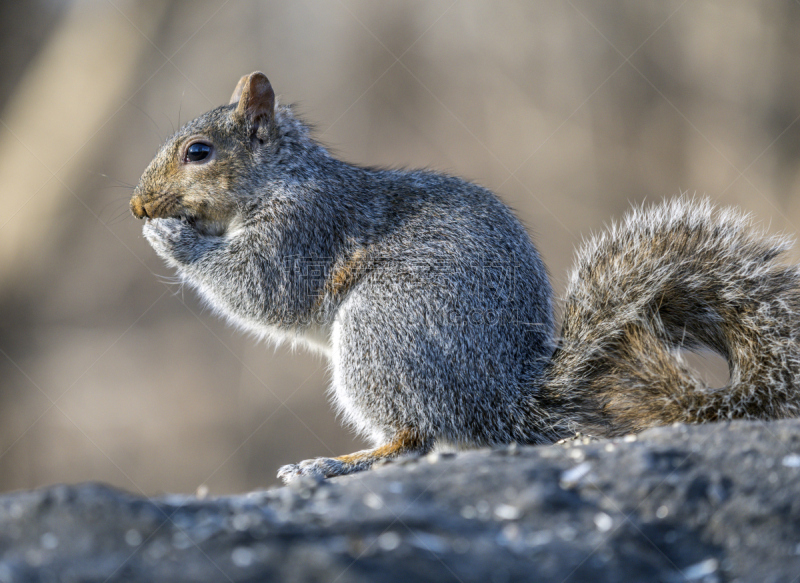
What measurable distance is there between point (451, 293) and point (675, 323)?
51 centimetres

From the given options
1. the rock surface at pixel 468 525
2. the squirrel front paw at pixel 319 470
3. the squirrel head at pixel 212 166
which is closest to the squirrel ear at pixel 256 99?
the squirrel head at pixel 212 166

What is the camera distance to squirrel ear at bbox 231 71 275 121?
2.08 metres

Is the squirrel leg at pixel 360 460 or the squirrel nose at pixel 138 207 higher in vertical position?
the squirrel nose at pixel 138 207

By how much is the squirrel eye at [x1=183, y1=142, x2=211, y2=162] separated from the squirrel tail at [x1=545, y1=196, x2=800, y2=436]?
3.51ft

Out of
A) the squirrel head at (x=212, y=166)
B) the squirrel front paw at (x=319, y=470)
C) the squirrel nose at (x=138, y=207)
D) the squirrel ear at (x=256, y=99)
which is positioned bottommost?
the squirrel front paw at (x=319, y=470)

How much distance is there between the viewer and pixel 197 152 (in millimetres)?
2037

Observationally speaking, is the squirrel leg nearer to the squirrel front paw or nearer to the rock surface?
the squirrel front paw

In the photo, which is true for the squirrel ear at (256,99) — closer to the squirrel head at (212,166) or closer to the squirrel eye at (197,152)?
the squirrel head at (212,166)

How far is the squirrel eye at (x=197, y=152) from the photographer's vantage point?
204cm

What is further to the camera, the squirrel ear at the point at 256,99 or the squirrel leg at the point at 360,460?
the squirrel ear at the point at 256,99

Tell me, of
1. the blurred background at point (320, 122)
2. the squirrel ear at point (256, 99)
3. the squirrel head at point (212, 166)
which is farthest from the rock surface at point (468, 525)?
the blurred background at point (320, 122)

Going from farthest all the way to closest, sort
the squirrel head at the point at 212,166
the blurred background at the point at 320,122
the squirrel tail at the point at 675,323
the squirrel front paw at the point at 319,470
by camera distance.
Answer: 1. the blurred background at the point at 320,122
2. the squirrel head at the point at 212,166
3. the squirrel front paw at the point at 319,470
4. the squirrel tail at the point at 675,323

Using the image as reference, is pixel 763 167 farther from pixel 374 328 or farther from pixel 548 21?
pixel 374 328

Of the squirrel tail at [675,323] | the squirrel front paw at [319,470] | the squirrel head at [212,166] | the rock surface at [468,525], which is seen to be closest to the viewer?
the rock surface at [468,525]
